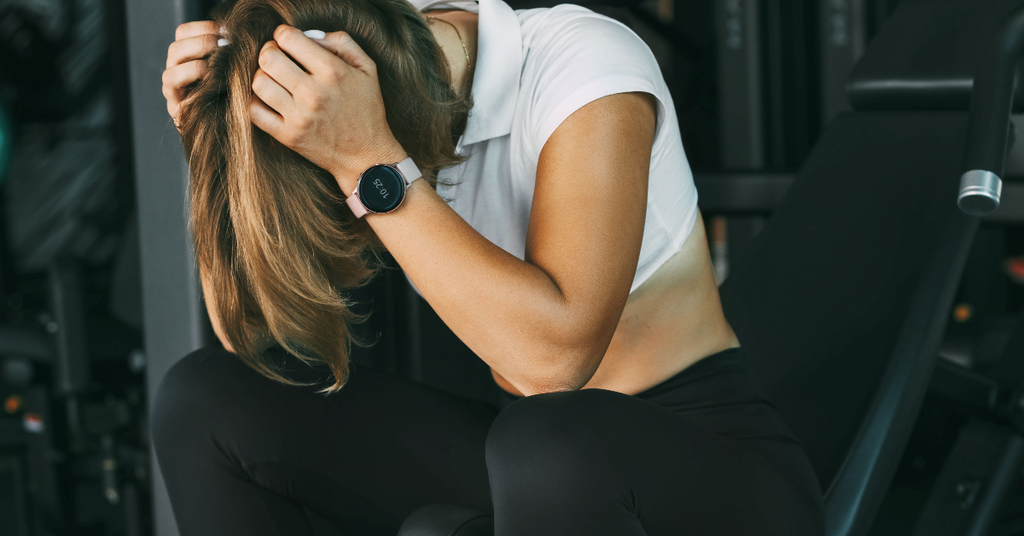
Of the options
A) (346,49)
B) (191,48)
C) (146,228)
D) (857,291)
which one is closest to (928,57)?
(857,291)

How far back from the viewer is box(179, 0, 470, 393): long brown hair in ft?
2.29

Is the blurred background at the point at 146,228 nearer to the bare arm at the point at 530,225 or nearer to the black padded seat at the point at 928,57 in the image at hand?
the black padded seat at the point at 928,57

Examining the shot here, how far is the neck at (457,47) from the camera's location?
2.65 ft

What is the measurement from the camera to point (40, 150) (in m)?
2.49

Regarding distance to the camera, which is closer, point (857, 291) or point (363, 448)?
point (363, 448)

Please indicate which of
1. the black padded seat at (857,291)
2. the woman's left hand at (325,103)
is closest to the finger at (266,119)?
the woman's left hand at (325,103)

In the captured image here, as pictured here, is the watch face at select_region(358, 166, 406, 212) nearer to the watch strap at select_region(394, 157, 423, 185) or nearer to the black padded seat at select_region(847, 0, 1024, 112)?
the watch strap at select_region(394, 157, 423, 185)

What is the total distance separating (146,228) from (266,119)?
501 millimetres

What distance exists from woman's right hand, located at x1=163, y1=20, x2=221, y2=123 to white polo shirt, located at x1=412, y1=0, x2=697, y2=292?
0.81 feet

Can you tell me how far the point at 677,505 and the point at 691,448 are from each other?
46mm

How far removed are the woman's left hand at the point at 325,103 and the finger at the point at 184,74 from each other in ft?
0.33

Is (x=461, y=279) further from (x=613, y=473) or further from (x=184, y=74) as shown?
(x=184, y=74)

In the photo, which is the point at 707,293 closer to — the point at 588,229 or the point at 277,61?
the point at 588,229

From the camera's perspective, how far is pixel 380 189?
678mm
